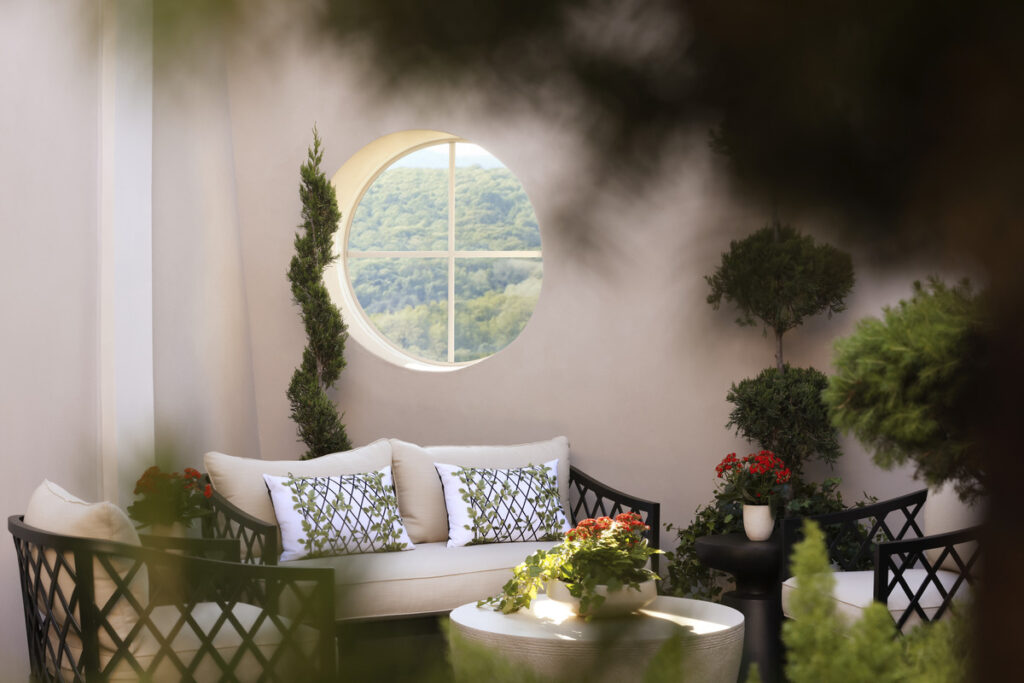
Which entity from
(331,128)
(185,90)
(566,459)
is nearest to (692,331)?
(185,90)

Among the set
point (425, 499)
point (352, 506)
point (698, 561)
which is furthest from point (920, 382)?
point (698, 561)

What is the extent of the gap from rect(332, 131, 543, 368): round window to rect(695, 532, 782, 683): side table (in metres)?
1.85

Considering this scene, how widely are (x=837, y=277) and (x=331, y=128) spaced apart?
15.3 ft

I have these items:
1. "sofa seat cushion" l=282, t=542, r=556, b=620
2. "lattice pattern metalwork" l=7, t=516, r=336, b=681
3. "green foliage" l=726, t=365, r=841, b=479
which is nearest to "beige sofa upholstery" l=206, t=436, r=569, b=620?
"sofa seat cushion" l=282, t=542, r=556, b=620

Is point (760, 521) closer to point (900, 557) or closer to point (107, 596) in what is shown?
point (900, 557)

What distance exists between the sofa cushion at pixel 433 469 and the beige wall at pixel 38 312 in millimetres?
1597

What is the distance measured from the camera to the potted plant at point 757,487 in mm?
4227

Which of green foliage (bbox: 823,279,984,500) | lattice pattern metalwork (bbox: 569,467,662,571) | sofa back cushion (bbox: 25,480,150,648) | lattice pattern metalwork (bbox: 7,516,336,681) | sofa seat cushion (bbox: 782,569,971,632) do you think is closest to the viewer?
green foliage (bbox: 823,279,984,500)

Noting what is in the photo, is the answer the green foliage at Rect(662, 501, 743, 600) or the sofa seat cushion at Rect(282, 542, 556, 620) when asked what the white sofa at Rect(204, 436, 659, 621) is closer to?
the sofa seat cushion at Rect(282, 542, 556, 620)

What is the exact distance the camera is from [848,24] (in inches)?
18.0

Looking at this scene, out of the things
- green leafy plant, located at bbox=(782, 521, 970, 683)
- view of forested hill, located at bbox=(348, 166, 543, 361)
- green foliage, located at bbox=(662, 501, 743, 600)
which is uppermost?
view of forested hill, located at bbox=(348, 166, 543, 361)

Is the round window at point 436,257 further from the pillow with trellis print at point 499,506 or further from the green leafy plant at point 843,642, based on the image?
the green leafy plant at point 843,642

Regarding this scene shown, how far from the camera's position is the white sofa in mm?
3787

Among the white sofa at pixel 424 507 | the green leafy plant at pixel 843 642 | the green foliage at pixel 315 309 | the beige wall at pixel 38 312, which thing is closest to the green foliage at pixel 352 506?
the white sofa at pixel 424 507
